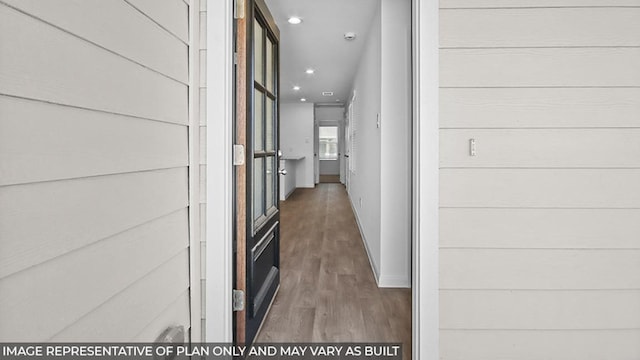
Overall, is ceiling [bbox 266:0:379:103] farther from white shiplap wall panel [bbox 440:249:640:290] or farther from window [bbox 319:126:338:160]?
window [bbox 319:126:338:160]

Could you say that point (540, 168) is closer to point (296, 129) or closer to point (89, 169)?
point (89, 169)

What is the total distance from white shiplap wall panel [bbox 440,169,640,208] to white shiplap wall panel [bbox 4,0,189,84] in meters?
1.20

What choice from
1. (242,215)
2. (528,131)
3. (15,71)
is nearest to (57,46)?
(15,71)

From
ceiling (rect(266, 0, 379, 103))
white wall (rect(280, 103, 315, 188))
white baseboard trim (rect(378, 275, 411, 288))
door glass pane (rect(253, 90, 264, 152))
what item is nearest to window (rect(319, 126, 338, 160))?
white wall (rect(280, 103, 315, 188))

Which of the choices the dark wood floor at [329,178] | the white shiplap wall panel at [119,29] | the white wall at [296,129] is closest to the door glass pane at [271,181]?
the white shiplap wall panel at [119,29]

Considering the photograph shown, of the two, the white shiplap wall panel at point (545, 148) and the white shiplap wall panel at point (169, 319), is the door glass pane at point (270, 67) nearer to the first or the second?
the white shiplap wall panel at point (545, 148)

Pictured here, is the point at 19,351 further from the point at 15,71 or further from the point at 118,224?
the point at 15,71

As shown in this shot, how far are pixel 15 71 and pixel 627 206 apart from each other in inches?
84.7

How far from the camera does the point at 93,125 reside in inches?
36.4

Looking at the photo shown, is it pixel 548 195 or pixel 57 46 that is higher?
pixel 57 46

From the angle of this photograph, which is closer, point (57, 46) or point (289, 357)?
point (57, 46)

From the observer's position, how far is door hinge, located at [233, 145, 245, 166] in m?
1.70

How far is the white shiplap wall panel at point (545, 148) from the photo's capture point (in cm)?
156

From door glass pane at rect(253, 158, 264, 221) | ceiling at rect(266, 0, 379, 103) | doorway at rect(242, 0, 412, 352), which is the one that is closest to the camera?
door glass pane at rect(253, 158, 264, 221)
